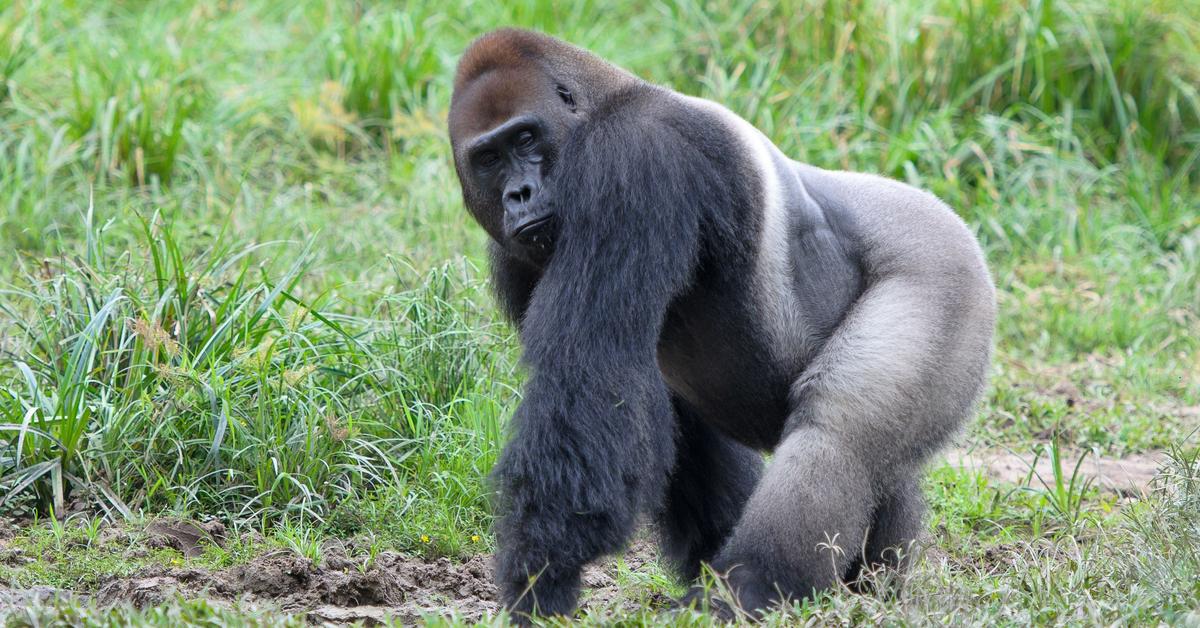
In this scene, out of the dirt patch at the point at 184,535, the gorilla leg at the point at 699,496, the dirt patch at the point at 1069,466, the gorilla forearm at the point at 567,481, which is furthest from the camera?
the dirt patch at the point at 1069,466

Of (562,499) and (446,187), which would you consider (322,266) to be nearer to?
(446,187)

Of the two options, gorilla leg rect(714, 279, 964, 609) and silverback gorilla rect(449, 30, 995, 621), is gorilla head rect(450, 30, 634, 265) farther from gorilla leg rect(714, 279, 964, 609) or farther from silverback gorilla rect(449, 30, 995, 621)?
gorilla leg rect(714, 279, 964, 609)

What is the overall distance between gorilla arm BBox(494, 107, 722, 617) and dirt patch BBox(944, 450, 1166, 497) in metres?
1.87

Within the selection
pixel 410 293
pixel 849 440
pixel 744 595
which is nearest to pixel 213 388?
pixel 410 293

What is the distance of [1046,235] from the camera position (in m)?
6.50

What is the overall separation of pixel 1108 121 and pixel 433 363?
4505mm

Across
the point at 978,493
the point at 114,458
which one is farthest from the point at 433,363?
the point at 978,493

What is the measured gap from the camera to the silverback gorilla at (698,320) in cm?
305

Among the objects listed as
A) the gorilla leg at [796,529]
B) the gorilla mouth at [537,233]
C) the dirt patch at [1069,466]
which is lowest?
the dirt patch at [1069,466]

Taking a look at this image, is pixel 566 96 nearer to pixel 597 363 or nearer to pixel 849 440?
pixel 597 363

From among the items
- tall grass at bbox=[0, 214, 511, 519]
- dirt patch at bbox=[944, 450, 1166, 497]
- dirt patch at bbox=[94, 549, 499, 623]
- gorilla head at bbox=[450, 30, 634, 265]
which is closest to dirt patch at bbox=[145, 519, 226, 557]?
tall grass at bbox=[0, 214, 511, 519]

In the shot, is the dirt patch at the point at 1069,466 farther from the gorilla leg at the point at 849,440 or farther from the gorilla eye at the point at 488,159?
the gorilla eye at the point at 488,159

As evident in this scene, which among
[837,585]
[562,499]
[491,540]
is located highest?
[562,499]

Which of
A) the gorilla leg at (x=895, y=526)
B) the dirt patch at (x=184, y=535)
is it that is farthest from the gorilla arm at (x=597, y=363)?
the dirt patch at (x=184, y=535)
